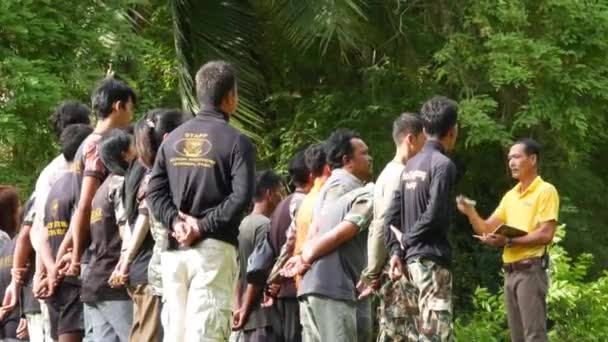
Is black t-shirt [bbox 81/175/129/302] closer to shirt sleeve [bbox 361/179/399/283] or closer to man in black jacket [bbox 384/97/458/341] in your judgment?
shirt sleeve [bbox 361/179/399/283]

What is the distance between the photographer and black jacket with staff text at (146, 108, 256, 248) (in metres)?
8.52

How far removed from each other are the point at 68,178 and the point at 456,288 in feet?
40.7

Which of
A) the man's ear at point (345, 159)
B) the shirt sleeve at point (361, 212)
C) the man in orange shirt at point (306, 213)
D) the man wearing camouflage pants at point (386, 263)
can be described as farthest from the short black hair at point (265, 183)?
the shirt sleeve at point (361, 212)

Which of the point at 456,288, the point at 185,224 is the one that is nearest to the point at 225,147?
the point at 185,224

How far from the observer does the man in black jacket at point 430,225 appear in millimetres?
9719

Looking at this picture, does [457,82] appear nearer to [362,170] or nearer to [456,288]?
[456,288]

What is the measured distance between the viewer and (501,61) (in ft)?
62.1

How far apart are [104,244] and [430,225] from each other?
2133 millimetres

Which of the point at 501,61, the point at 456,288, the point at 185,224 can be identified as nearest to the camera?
the point at 185,224

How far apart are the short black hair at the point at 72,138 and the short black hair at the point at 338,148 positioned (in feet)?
5.61

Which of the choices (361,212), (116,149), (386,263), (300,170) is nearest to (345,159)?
(361,212)

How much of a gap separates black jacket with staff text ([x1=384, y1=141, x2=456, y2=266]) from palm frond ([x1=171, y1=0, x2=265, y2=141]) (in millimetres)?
9424

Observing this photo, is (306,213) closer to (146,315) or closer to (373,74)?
(146,315)

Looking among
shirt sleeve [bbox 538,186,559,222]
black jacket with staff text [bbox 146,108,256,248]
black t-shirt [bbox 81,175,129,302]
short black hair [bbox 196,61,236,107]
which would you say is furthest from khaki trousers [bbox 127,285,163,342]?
shirt sleeve [bbox 538,186,559,222]
